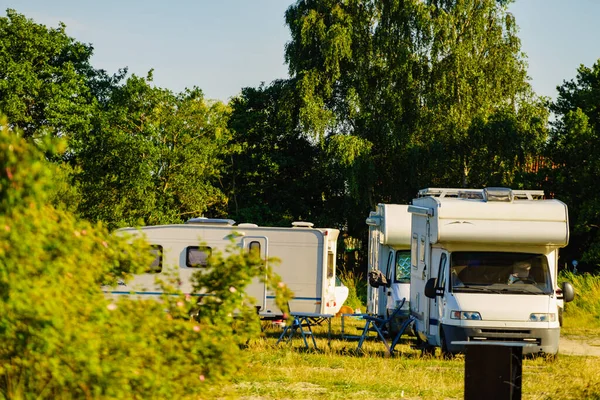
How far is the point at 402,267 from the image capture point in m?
20.9

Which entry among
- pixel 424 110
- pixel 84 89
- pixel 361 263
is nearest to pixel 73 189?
pixel 84 89

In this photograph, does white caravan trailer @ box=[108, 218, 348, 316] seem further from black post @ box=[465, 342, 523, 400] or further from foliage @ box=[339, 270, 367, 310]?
black post @ box=[465, 342, 523, 400]

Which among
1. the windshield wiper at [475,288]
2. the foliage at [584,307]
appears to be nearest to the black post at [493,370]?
the windshield wiper at [475,288]

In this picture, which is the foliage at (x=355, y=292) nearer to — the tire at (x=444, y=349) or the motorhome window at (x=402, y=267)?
the motorhome window at (x=402, y=267)

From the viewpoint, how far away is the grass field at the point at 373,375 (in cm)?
1216

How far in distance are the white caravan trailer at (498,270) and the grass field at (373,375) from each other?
0.65 m

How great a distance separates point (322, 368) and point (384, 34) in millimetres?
26178

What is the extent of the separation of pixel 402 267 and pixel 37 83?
26668 mm

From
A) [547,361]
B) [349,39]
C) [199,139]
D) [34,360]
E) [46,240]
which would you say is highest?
[349,39]

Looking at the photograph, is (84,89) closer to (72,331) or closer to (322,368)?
(322,368)

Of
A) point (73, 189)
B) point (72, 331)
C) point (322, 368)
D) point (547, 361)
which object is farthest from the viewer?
point (73, 189)

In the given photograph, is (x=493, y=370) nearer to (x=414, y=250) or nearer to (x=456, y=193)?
(x=456, y=193)

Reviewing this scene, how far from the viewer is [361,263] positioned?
137 ft

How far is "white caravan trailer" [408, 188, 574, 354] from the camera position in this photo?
15672mm
